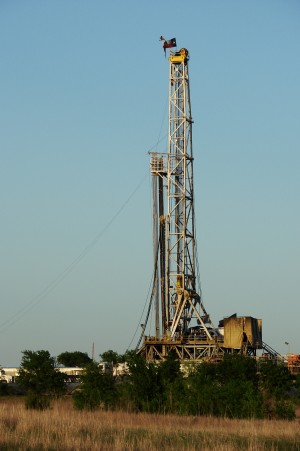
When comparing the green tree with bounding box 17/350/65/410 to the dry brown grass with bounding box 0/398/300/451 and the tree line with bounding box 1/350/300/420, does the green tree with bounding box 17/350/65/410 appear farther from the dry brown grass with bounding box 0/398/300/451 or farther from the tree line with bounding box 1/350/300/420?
the dry brown grass with bounding box 0/398/300/451

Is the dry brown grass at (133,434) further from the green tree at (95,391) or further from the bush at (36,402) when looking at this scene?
the green tree at (95,391)

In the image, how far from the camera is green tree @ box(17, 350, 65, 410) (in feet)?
180

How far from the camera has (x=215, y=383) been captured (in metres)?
46.8

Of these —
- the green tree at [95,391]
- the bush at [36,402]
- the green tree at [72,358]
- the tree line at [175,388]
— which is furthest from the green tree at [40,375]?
the green tree at [72,358]

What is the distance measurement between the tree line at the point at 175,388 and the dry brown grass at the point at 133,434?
574 cm

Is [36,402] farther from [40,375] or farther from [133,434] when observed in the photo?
[133,434]

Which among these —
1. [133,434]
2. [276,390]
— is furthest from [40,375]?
[133,434]

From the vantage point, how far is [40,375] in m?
55.6

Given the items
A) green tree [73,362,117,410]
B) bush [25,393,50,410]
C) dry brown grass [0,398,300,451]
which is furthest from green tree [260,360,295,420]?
bush [25,393,50,410]

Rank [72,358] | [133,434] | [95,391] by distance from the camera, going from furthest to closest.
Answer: [72,358] < [95,391] < [133,434]

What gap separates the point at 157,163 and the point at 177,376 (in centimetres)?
3054

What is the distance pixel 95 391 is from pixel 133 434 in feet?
56.5

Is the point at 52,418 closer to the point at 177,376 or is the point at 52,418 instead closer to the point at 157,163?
the point at 177,376

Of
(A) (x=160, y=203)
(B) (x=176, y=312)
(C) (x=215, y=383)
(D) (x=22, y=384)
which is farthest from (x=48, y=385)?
(A) (x=160, y=203)
